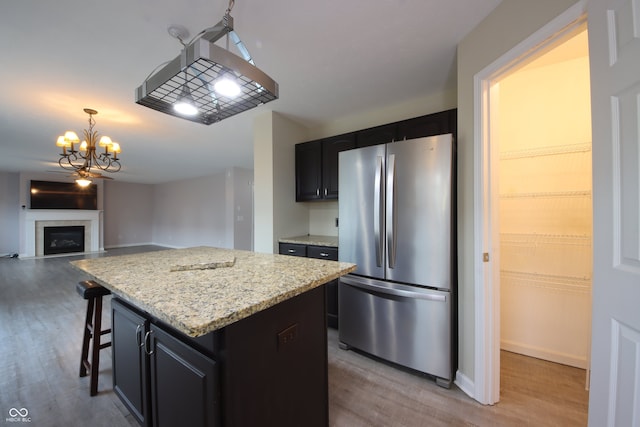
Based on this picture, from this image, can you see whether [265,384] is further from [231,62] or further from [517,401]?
[517,401]

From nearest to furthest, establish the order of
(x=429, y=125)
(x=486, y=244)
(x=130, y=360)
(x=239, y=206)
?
(x=130, y=360) → (x=486, y=244) → (x=429, y=125) → (x=239, y=206)

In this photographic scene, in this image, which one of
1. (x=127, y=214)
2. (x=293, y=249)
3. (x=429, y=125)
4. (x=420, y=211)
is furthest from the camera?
→ (x=127, y=214)

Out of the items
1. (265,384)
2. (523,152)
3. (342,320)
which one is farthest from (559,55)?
(265,384)

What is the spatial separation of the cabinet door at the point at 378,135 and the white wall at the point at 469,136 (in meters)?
0.76

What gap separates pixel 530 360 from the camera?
2.12m

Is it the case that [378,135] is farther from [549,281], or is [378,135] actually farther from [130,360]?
[130,360]

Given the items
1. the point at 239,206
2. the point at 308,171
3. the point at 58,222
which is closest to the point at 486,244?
the point at 308,171

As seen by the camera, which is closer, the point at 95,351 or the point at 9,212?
the point at 95,351

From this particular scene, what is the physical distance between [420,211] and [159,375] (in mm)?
1818

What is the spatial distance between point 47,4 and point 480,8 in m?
2.55

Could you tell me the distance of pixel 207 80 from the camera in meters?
1.02

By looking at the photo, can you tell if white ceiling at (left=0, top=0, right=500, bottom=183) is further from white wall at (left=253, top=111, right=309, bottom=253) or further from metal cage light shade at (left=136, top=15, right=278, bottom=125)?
metal cage light shade at (left=136, top=15, right=278, bottom=125)

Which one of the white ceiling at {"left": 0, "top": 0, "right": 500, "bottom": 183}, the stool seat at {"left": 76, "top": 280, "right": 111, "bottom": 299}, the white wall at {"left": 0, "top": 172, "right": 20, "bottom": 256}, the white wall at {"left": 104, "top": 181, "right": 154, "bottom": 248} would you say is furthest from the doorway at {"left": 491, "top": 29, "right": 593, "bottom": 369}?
the white wall at {"left": 0, "top": 172, "right": 20, "bottom": 256}

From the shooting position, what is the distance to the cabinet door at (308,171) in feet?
10.1
